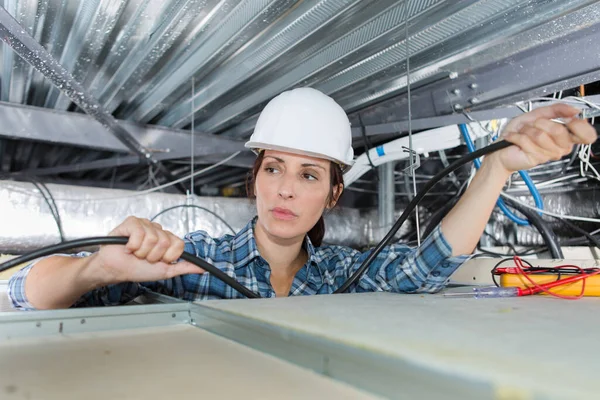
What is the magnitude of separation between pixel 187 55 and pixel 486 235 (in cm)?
139

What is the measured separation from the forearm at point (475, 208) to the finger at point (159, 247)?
0.58 meters

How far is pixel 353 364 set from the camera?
0.37 m

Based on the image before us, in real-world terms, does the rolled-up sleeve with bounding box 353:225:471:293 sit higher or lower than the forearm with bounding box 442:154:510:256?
lower

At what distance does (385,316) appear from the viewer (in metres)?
0.51

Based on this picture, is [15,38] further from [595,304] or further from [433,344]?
[595,304]

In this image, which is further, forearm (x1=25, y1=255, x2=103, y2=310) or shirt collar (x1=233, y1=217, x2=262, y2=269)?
shirt collar (x1=233, y1=217, x2=262, y2=269)

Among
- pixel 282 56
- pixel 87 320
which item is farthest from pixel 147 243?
pixel 282 56

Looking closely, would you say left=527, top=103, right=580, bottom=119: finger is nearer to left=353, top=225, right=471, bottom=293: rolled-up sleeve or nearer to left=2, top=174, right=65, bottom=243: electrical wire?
left=353, top=225, right=471, bottom=293: rolled-up sleeve

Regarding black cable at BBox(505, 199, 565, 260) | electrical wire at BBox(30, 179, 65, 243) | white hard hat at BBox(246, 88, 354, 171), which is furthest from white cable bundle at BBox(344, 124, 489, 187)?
electrical wire at BBox(30, 179, 65, 243)

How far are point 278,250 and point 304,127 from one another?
0.34m

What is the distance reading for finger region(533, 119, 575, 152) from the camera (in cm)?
76

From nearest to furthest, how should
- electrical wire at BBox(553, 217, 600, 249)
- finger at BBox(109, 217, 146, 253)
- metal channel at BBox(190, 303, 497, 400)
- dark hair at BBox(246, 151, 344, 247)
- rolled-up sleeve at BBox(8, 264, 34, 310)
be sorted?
1. metal channel at BBox(190, 303, 497, 400)
2. finger at BBox(109, 217, 146, 253)
3. rolled-up sleeve at BBox(8, 264, 34, 310)
4. dark hair at BBox(246, 151, 344, 247)
5. electrical wire at BBox(553, 217, 600, 249)

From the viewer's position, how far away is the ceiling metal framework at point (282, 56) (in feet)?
3.61

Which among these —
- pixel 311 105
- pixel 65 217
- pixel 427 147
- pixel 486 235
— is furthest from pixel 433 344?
pixel 65 217
